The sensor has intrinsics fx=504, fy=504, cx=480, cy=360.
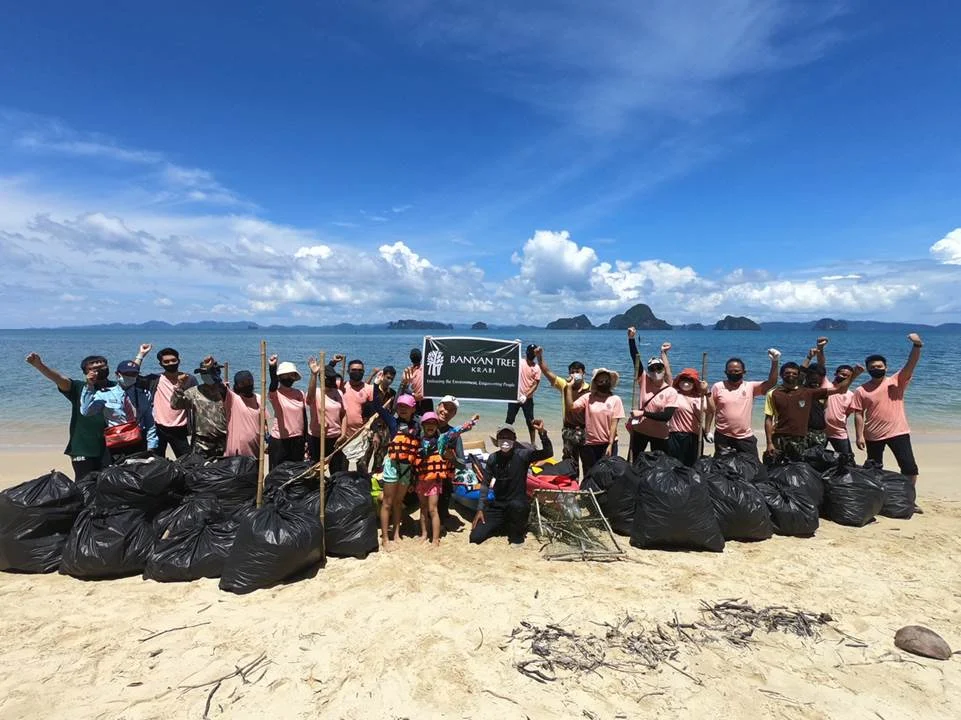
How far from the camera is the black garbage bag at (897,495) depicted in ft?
18.6

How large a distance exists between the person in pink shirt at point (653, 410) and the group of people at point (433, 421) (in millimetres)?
13

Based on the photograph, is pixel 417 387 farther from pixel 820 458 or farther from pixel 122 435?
pixel 820 458

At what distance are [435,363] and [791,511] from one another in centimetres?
430

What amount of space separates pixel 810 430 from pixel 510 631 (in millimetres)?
4640

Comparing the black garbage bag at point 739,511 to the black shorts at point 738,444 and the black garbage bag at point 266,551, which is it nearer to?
the black shorts at point 738,444

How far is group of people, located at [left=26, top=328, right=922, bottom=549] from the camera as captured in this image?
197 inches

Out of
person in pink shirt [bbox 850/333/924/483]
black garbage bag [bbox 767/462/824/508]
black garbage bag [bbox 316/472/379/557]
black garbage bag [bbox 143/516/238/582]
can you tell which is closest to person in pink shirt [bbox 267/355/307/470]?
black garbage bag [bbox 316/472/379/557]

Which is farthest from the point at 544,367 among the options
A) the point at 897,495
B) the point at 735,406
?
the point at 897,495

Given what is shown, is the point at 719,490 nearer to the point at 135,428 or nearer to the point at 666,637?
the point at 666,637

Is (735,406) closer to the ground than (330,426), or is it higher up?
higher up

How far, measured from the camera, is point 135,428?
5.10m

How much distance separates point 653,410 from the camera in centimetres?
571

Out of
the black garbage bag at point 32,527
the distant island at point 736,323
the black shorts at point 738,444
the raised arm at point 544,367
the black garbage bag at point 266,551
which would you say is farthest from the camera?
the distant island at point 736,323

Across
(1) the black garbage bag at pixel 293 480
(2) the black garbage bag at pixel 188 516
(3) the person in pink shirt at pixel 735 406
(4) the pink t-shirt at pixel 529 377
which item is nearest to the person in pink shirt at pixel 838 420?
(3) the person in pink shirt at pixel 735 406
